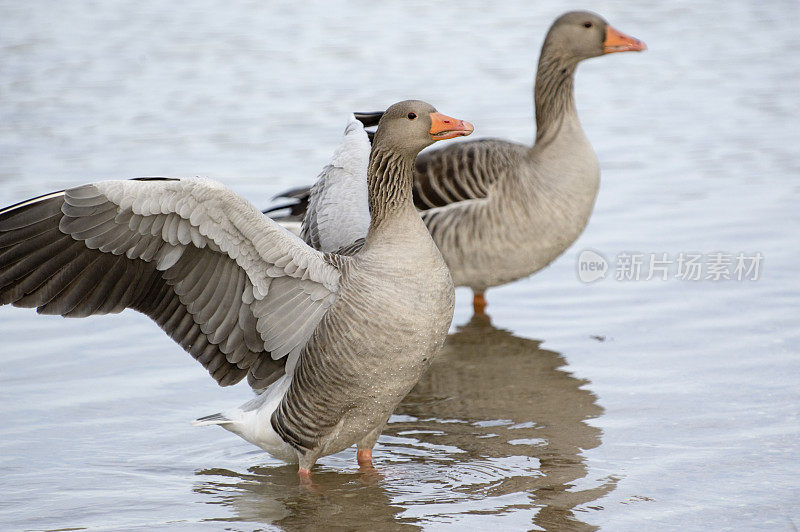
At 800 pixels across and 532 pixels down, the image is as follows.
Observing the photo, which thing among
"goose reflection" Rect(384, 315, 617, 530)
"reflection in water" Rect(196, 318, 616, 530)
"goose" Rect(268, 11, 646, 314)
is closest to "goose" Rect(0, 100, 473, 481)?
"reflection in water" Rect(196, 318, 616, 530)

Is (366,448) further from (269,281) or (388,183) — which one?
(388,183)

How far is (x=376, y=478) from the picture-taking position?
5.25 meters

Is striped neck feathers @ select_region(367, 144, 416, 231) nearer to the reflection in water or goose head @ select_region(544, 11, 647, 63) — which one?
the reflection in water

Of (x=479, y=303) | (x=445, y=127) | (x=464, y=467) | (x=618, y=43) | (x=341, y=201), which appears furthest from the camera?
(x=618, y=43)

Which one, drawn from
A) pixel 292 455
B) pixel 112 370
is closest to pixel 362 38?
pixel 112 370

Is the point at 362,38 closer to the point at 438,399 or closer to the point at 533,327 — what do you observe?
the point at 533,327

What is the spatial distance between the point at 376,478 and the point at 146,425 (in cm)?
145

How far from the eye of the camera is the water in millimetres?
4973

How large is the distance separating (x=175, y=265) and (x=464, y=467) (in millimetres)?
1705

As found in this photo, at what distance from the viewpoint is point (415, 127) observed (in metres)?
5.10

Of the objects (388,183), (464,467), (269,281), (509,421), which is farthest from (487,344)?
(269,281)

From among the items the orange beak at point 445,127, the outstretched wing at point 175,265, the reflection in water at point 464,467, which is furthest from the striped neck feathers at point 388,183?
the reflection in water at point 464,467
